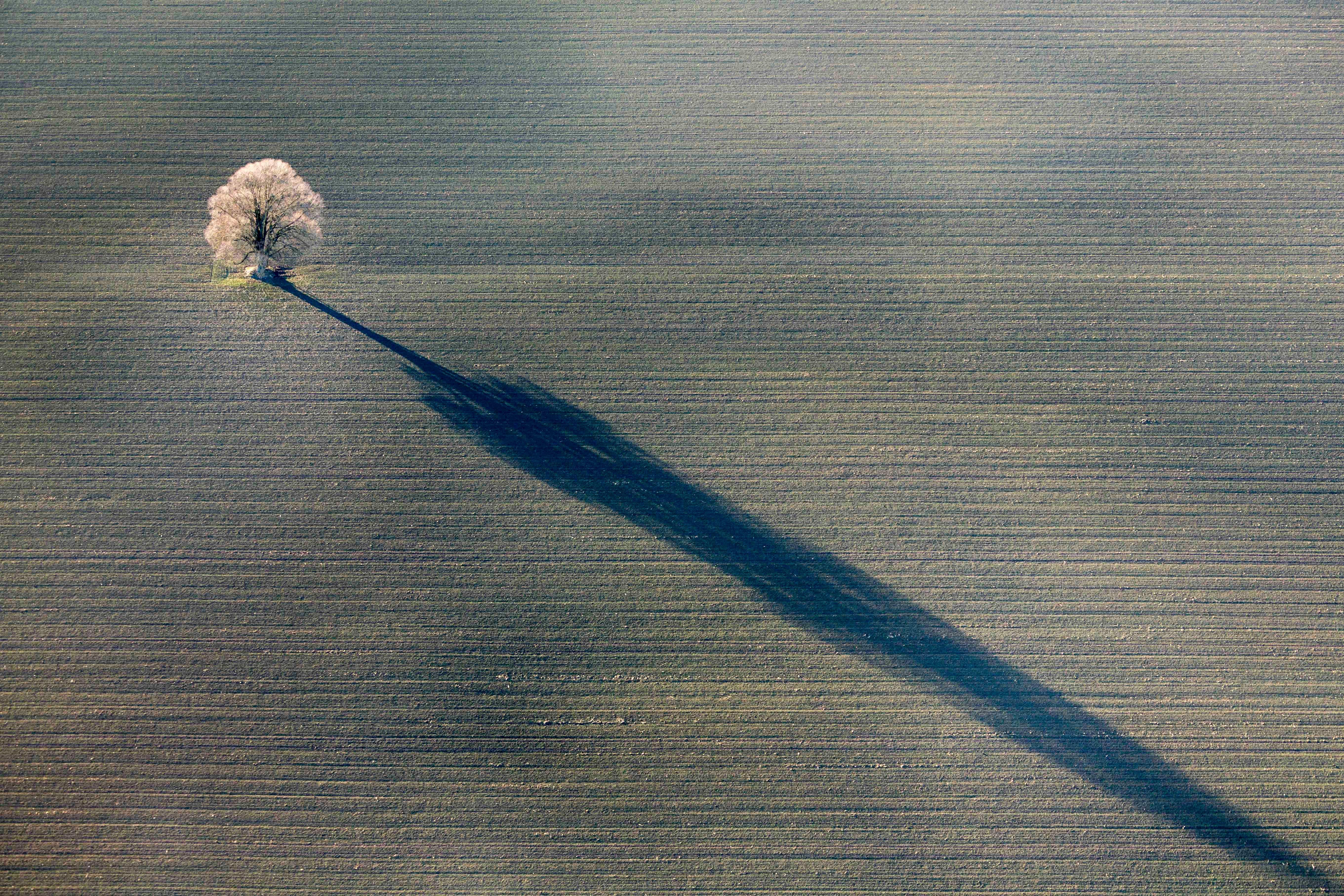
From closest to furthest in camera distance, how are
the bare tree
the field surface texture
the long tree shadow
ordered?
1. the field surface texture
2. the long tree shadow
3. the bare tree

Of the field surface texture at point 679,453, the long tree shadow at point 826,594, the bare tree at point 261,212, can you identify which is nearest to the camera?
the field surface texture at point 679,453

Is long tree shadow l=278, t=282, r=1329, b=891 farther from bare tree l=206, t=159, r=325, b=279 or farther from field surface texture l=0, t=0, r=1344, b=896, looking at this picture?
bare tree l=206, t=159, r=325, b=279

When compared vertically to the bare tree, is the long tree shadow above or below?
below

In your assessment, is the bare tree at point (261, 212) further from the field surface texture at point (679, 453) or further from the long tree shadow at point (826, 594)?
the long tree shadow at point (826, 594)

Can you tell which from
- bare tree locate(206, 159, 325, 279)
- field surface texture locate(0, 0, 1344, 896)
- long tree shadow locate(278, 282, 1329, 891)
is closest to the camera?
field surface texture locate(0, 0, 1344, 896)

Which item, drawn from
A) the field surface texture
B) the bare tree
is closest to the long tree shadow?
the field surface texture

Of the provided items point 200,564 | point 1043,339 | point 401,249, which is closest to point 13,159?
point 401,249

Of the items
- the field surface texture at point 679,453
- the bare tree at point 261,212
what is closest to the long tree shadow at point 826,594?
the field surface texture at point 679,453

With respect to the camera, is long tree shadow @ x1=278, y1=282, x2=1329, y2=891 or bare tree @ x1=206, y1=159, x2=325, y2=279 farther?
bare tree @ x1=206, y1=159, x2=325, y2=279
